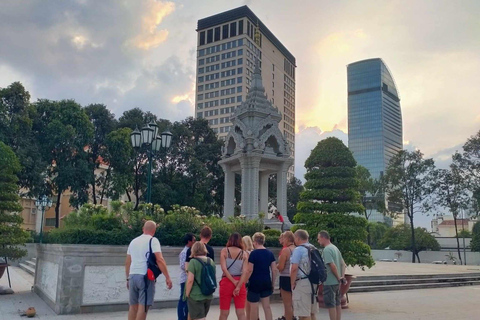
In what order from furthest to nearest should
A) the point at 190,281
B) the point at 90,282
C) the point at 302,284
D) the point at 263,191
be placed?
the point at 263,191 → the point at 90,282 → the point at 302,284 → the point at 190,281

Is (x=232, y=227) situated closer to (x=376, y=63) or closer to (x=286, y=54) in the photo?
(x=286, y=54)

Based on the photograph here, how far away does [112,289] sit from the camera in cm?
967

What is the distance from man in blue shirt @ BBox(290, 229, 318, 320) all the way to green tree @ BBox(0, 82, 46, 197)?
2274 centimetres

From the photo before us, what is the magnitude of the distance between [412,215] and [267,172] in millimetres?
21987

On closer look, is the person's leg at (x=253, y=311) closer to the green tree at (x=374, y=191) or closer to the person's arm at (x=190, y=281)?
the person's arm at (x=190, y=281)

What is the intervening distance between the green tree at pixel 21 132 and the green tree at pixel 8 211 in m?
12.9

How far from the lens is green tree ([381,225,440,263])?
46.7 metres

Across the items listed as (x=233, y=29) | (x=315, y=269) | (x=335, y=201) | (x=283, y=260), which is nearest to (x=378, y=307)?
(x=335, y=201)

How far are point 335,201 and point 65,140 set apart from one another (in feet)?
74.4

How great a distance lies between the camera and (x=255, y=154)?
23.4 m

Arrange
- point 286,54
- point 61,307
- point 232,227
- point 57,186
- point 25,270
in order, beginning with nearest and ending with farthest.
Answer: point 61,307 → point 232,227 → point 25,270 → point 57,186 → point 286,54

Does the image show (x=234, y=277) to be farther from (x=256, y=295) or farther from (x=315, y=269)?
(x=315, y=269)

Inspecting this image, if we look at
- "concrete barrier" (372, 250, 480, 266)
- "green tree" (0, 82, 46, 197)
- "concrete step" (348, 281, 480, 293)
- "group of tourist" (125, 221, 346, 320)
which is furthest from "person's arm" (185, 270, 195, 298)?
"concrete barrier" (372, 250, 480, 266)

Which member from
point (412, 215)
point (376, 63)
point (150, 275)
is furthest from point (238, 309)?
point (376, 63)
